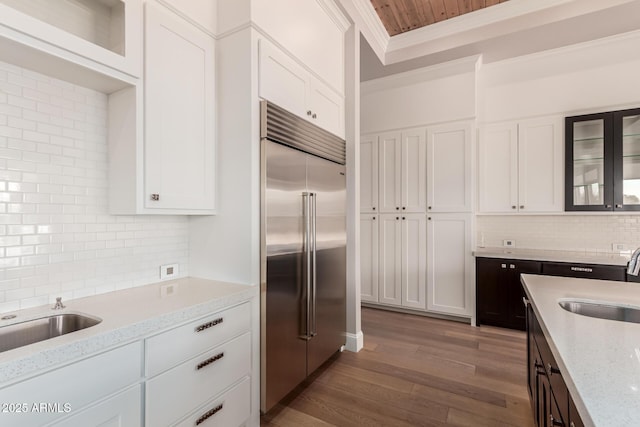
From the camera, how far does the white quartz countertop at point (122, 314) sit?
97cm

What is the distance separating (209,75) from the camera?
1.95m

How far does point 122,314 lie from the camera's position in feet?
4.44

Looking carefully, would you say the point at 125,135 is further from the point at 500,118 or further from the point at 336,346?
the point at 500,118

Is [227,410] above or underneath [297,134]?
underneath

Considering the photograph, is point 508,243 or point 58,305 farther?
point 508,243

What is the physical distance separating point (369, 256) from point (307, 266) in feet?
6.89

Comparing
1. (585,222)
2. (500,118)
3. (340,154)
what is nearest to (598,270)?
(585,222)

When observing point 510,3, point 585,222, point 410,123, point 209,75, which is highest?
point 510,3

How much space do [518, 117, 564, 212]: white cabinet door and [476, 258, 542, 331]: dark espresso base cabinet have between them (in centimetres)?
76

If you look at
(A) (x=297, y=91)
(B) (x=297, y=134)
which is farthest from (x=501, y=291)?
(A) (x=297, y=91)

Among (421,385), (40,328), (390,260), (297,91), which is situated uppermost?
(297,91)

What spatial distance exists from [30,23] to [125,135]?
21.8 inches

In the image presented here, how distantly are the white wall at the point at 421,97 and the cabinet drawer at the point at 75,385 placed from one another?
3.71 metres

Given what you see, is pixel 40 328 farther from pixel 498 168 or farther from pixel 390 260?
pixel 498 168
